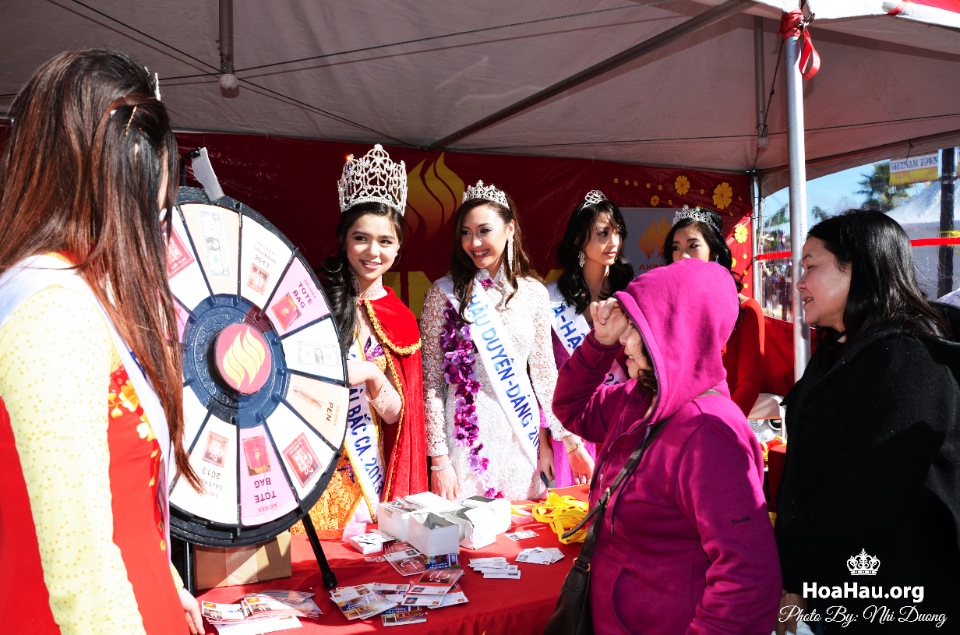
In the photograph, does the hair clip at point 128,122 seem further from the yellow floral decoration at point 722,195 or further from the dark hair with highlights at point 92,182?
the yellow floral decoration at point 722,195

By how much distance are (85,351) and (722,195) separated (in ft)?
20.2

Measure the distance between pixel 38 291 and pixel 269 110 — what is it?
3.66 meters

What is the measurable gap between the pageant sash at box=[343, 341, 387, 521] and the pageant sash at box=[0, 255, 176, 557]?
4.99 feet

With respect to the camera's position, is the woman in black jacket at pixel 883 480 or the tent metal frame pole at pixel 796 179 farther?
the tent metal frame pole at pixel 796 179

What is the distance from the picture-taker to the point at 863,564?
1.52 meters

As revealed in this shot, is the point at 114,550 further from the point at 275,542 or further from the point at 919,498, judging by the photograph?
the point at 919,498

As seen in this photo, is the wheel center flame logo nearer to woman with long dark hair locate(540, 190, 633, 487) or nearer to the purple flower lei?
the purple flower lei

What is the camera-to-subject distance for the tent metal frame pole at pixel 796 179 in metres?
2.37

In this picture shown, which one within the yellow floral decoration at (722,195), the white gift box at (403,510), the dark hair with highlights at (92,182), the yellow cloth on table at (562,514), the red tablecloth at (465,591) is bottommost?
the red tablecloth at (465,591)

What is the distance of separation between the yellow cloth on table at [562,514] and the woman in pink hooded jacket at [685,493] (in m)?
0.37

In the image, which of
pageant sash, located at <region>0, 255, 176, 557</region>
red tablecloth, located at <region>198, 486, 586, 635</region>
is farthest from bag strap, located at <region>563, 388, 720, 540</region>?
pageant sash, located at <region>0, 255, 176, 557</region>

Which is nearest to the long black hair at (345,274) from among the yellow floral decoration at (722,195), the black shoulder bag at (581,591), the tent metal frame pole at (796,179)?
the black shoulder bag at (581,591)

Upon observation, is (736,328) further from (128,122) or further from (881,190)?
(128,122)

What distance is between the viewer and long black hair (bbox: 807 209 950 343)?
1566mm
